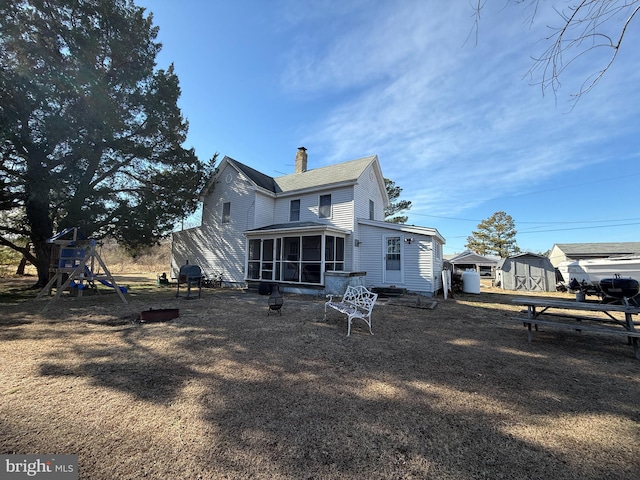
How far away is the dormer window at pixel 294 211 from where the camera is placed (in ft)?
51.9

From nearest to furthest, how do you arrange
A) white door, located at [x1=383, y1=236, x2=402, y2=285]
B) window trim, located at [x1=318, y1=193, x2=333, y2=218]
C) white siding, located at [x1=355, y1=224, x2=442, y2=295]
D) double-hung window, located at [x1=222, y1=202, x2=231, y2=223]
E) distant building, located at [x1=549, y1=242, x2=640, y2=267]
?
white siding, located at [x1=355, y1=224, x2=442, y2=295] → white door, located at [x1=383, y1=236, x2=402, y2=285] → window trim, located at [x1=318, y1=193, x2=333, y2=218] → double-hung window, located at [x1=222, y1=202, x2=231, y2=223] → distant building, located at [x1=549, y1=242, x2=640, y2=267]

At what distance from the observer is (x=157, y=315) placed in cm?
657

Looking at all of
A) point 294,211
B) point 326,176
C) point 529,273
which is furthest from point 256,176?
point 529,273

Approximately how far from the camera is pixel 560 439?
7.76ft

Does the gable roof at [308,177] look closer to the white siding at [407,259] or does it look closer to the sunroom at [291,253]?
the sunroom at [291,253]

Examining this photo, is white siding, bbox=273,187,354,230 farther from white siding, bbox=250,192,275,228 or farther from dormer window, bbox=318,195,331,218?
white siding, bbox=250,192,275,228

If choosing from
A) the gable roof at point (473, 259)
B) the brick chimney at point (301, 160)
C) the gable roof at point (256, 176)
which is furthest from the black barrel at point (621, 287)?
the gable roof at point (473, 259)

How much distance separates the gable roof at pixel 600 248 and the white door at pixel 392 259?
2364cm

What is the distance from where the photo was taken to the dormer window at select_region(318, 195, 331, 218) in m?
14.6

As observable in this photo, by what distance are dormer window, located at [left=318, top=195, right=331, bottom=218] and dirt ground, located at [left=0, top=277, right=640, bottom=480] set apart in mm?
9654

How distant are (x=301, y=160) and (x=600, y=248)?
1203 inches

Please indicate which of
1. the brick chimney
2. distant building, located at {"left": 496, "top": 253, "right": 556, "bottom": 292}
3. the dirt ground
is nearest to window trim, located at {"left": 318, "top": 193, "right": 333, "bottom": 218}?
the brick chimney

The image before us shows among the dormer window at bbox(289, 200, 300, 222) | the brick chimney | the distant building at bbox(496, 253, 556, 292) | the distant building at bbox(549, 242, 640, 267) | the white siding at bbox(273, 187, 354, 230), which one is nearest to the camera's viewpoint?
the white siding at bbox(273, 187, 354, 230)

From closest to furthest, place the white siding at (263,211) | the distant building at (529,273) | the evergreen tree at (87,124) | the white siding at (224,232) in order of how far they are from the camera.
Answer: the evergreen tree at (87,124)
the white siding at (263,211)
the white siding at (224,232)
the distant building at (529,273)
